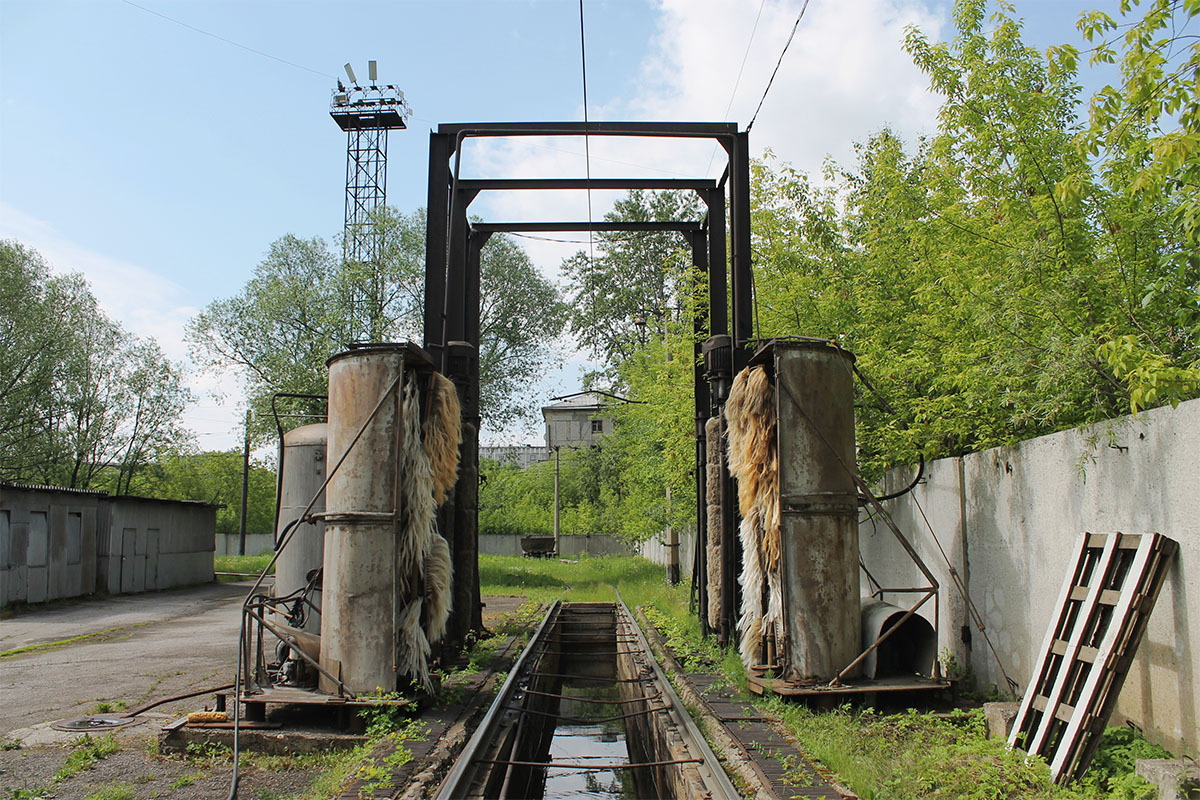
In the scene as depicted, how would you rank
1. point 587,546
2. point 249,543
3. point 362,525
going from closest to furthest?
1. point 362,525
2. point 587,546
3. point 249,543

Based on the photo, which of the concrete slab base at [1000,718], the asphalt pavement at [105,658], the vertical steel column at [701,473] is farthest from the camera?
the vertical steel column at [701,473]

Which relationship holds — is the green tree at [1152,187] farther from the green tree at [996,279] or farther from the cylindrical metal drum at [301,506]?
the cylindrical metal drum at [301,506]

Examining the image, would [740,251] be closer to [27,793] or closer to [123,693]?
[27,793]

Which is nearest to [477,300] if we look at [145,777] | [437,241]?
[437,241]

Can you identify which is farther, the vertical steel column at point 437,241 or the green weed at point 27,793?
the vertical steel column at point 437,241

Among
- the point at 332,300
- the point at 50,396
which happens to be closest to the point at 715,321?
the point at 332,300

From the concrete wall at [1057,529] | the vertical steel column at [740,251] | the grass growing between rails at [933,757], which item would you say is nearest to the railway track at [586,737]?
the grass growing between rails at [933,757]

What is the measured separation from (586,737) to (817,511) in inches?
193

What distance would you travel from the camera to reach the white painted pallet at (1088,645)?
4.65 metres

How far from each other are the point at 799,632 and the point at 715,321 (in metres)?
5.03

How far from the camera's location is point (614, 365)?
37.0m

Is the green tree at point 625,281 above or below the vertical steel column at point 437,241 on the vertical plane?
above

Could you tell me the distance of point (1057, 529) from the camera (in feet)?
19.9

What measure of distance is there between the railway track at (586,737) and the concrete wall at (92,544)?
12.4 m
